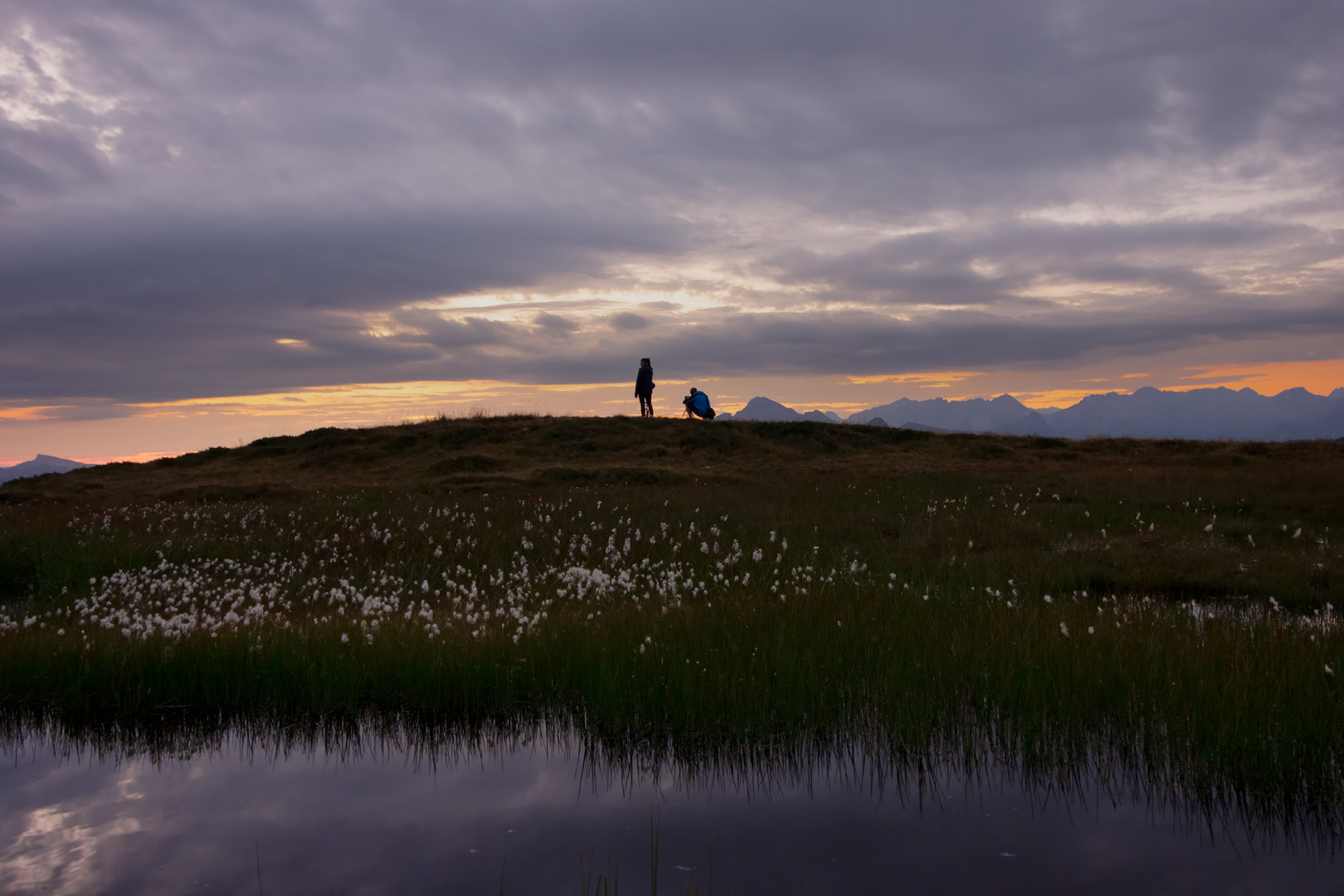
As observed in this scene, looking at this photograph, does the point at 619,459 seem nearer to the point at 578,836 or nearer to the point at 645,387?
the point at 645,387

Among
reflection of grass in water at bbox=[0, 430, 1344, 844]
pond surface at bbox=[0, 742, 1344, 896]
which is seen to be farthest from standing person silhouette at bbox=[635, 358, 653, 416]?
pond surface at bbox=[0, 742, 1344, 896]

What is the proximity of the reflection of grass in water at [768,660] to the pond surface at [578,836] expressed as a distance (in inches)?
12.1

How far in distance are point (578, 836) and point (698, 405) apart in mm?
33776

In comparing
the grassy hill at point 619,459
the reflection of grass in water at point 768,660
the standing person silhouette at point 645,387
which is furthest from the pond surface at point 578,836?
the standing person silhouette at point 645,387

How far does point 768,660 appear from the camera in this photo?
6.86m

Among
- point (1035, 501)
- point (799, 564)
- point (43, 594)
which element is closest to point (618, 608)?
point (799, 564)

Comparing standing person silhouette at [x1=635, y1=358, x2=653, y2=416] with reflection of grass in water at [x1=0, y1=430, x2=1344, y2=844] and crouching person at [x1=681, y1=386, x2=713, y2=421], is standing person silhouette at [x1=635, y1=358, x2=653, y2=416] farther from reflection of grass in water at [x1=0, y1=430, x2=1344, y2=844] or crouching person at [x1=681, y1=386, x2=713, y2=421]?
reflection of grass in water at [x1=0, y1=430, x2=1344, y2=844]

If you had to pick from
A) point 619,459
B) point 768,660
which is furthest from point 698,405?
point 768,660

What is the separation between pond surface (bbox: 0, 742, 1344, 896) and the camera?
4262 mm

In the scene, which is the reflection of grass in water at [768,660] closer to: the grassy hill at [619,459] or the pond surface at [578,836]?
the pond surface at [578,836]

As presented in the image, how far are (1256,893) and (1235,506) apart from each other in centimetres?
1443

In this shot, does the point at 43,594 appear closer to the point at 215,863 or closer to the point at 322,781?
the point at 322,781

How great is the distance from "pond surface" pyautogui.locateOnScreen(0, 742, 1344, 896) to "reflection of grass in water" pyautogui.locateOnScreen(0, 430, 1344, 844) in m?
0.31

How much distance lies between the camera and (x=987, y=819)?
488 centimetres
